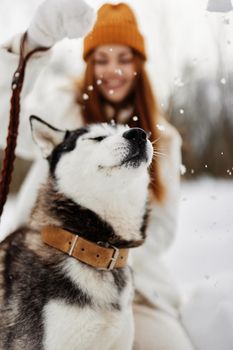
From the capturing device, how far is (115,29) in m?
0.91

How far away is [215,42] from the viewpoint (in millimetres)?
964

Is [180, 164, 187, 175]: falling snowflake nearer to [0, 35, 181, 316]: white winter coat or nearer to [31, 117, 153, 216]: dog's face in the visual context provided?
[0, 35, 181, 316]: white winter coat

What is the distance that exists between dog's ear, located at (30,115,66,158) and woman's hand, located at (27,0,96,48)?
6.2 inches

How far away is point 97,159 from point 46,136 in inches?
6.4

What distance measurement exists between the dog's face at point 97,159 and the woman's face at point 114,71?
17 centimetres

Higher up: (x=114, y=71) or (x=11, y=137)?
(x=114, y=71)

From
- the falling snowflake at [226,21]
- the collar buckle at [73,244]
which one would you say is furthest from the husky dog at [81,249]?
the falling snowflake at [226,21]

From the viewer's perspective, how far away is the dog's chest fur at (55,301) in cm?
73

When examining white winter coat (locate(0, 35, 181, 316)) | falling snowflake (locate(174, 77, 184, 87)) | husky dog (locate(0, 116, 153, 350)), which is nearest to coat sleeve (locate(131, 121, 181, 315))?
white winter coat (locate(0, 35, 181, 316))

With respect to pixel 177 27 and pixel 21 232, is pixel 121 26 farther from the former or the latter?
pixel 21 232

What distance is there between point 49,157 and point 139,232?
224 millimetres

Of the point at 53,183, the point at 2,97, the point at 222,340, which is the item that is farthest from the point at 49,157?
the point at 222,340

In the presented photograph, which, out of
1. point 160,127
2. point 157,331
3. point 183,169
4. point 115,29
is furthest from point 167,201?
point 115,29

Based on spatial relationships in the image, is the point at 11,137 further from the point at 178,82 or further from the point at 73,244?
the point at 178,82
